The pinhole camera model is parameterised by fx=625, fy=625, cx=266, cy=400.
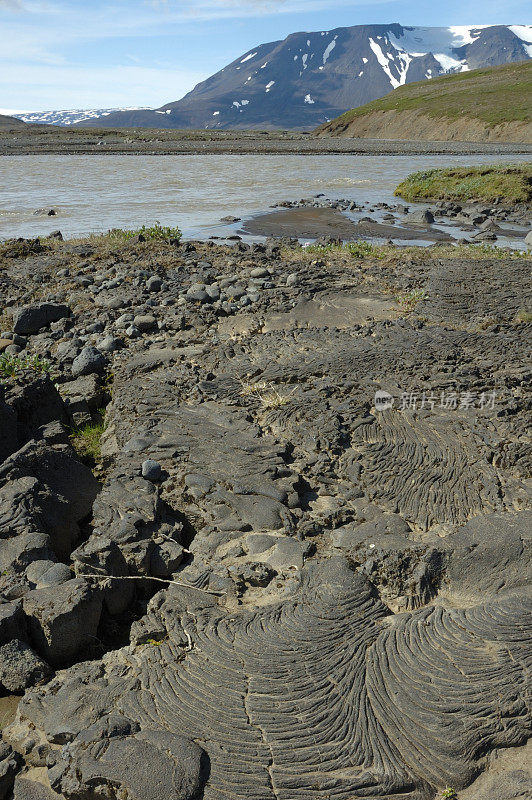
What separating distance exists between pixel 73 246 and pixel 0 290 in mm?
4490

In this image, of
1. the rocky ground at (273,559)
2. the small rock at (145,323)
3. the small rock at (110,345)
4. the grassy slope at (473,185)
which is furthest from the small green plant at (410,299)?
the grassy slope at (473,185)

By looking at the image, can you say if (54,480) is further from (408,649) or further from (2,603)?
(408,649)

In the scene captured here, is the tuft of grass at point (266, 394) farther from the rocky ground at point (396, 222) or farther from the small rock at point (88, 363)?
the rocky ground at point (396, 222)

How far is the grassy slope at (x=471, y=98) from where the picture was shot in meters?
90.3

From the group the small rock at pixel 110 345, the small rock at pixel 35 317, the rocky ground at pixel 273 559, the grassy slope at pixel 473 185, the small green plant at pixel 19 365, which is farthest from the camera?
the grassy slope at pixel 473 185

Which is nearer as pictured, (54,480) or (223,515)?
(223,515)

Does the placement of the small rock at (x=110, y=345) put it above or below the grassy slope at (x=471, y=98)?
below

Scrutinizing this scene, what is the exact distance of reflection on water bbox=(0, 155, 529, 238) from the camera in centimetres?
2548

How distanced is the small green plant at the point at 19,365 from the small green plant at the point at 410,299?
Answer: 6136 millimetres

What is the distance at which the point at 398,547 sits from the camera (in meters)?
5.32

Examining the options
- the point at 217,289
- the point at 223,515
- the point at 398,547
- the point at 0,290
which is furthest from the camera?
the point at 0,290

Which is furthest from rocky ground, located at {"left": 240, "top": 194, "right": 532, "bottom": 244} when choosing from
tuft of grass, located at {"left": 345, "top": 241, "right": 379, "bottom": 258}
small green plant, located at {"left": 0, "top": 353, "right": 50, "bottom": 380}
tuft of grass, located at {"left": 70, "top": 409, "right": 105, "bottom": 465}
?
tuft of grass, located at {"left": 70, "top": 409, "right": 105, "bottom": 465}

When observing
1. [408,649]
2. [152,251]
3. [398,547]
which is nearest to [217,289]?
[152,251]

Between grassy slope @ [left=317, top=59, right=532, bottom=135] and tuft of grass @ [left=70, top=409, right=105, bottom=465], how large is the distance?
89.9 metres
